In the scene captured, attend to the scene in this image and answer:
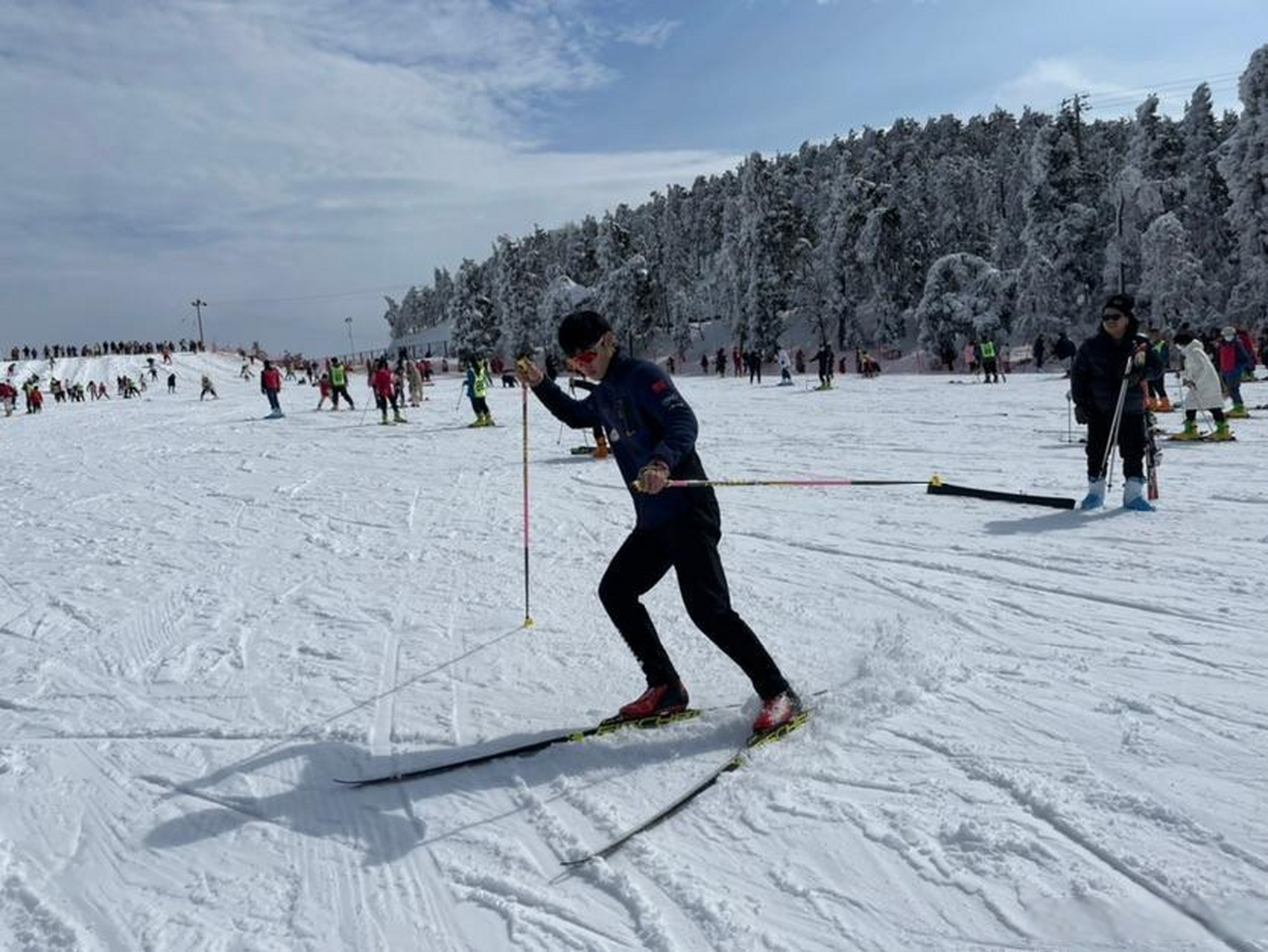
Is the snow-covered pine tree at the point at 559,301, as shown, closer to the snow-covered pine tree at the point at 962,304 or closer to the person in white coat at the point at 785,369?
the snow-covered pine tree at the point at 962,304

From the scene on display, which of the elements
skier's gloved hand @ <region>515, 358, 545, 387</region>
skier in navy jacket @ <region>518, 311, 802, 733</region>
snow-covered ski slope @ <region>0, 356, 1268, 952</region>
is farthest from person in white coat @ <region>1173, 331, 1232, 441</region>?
skier's gloved hand @ <region>515, 358, 545, 387</region>

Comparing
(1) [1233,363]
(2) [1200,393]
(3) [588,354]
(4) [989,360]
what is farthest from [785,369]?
(3) [588,354]

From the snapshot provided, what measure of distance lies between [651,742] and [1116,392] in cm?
612

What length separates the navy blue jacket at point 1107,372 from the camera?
25.1 feet

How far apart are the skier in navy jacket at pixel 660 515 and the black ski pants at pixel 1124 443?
5.41 m

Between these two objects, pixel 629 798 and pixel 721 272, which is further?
pixel 721 272

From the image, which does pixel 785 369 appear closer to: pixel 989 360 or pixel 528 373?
pixel 989 360

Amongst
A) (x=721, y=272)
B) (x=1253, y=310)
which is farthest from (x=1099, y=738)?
(x=721, y=272)

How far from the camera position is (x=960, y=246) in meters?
55.1

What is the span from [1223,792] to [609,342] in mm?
2823

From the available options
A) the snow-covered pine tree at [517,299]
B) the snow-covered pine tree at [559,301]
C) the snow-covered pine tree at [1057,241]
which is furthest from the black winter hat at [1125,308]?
the snow-covered pine tree at [517,299]

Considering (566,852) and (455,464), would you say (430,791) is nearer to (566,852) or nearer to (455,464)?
(566,852)

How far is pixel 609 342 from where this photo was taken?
371 centimetres

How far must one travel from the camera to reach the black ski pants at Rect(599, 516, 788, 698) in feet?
11.7
